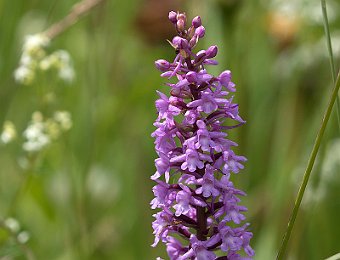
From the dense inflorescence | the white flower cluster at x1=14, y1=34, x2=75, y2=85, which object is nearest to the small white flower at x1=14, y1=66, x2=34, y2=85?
the white flower cluster at x1=14, y1=34, x2=75, y2=85

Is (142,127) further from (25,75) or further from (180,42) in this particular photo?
(180,42)

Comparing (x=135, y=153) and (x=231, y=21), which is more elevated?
(x=231, y=21)

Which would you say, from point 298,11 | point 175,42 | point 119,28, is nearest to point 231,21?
point 298,11

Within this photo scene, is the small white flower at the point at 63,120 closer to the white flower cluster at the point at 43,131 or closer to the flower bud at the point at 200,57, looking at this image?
the white flower cluster at the point at 43,131

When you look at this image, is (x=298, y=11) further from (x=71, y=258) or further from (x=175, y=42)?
(x=175, y=42)

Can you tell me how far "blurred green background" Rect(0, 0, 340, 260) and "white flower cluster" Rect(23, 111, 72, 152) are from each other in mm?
66

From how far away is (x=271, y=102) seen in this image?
2.95m

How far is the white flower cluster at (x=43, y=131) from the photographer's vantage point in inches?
69.4

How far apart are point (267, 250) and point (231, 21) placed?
25.2 inches

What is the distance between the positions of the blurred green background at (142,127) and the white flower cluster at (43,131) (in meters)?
0.07

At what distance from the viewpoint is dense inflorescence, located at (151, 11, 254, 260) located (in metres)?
1.02

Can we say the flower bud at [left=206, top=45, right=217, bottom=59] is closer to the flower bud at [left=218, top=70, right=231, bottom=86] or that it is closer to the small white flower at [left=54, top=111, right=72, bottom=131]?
the flower bud at [left=218, top=70, right=231, bottom=86]

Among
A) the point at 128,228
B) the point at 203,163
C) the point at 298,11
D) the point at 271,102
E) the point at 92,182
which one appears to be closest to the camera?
the point at 203,163

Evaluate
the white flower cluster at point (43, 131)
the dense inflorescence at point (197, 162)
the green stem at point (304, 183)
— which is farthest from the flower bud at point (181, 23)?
the white flower cluster at point (43, 131)
